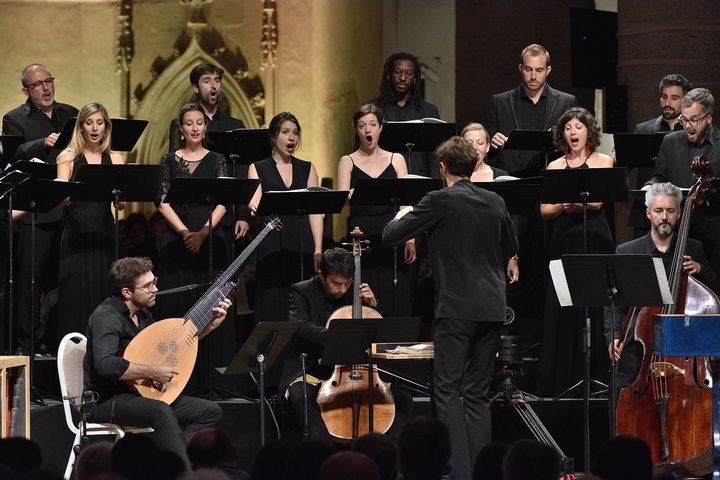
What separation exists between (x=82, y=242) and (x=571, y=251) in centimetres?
317

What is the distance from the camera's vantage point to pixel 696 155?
8414 millimetres

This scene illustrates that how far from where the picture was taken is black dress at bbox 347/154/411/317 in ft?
28.9

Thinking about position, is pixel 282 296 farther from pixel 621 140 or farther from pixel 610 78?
pixel 610 78

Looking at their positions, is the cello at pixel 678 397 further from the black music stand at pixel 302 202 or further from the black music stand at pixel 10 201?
the black music stand at pixel 10 201

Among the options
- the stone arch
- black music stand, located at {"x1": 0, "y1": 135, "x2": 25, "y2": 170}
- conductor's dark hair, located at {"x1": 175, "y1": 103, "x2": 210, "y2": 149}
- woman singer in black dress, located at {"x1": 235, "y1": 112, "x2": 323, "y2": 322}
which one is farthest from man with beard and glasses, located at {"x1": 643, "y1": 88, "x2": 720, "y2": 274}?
the stone arch

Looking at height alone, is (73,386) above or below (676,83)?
below

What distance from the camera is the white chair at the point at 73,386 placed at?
6.92 m

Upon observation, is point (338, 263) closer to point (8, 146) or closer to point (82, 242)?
point (82, 242)

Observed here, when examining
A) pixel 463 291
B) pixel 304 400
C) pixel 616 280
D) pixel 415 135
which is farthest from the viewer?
pixel 415 135

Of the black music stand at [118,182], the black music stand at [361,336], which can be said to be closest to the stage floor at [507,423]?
the black music stand at [361,336]

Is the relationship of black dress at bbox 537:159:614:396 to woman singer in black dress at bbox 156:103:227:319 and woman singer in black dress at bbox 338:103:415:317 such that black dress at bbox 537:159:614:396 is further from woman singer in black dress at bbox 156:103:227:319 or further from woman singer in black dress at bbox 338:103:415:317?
woman singer in black dress at bbox 156:103:227:319

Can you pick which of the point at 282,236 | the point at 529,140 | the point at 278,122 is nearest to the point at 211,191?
the point at 282,236

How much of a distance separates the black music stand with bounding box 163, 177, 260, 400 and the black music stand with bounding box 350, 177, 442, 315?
64cm

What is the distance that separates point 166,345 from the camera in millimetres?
7250
